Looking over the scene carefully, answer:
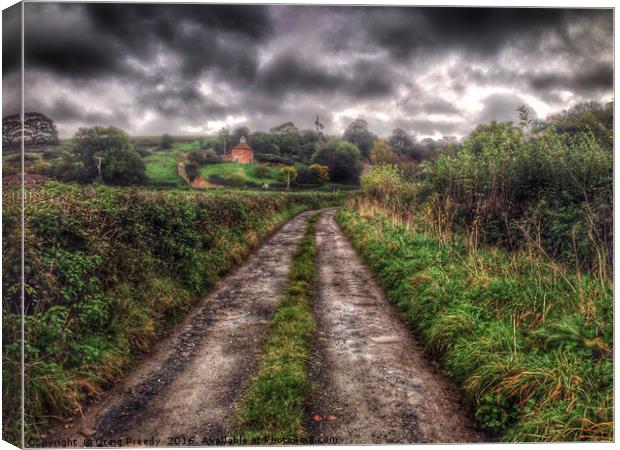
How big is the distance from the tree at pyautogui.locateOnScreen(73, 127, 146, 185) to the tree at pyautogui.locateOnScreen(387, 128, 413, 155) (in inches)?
139

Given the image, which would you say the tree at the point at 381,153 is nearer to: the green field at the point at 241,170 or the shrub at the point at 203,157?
the green field at the point at 241,170

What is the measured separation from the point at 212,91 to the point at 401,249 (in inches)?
242

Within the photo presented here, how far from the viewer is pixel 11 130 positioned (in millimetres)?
4094

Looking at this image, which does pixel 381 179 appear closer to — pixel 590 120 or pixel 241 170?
pixel 241 170

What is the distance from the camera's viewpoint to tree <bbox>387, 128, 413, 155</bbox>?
553 centimetres

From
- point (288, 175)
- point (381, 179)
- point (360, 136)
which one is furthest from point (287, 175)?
point (381, 179)

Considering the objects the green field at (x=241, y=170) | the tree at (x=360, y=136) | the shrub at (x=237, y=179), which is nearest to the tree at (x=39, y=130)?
the green field at (x=241, y=170)

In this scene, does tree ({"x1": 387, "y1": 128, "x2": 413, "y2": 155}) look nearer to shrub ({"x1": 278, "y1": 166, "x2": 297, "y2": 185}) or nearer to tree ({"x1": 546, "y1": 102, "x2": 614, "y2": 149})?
shrub ({"x1": 278, "y1": 166, "x2": 297, "y2": 185})

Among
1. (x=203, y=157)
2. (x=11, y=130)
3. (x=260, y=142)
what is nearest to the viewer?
(x=11, y=130)

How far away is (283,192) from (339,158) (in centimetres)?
131

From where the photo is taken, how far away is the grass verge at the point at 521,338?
3.49 meters

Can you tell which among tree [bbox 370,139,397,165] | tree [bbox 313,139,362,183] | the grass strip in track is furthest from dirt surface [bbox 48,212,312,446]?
tree [bbox 370,139,397,165]

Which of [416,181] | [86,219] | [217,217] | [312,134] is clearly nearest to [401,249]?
[416,181]

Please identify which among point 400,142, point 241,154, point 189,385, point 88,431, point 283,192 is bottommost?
point 88,431
